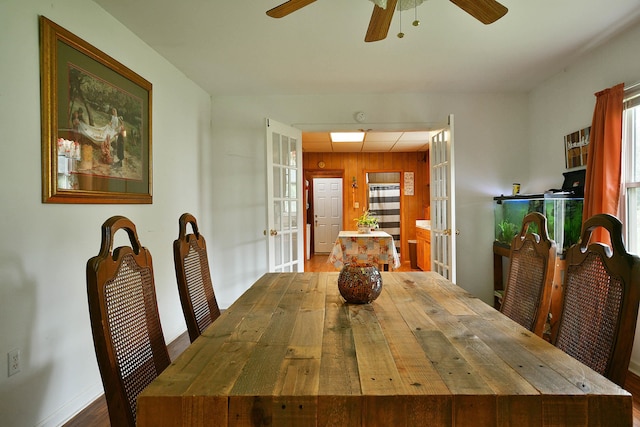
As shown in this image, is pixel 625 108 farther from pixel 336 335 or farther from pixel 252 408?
pixel 252 408

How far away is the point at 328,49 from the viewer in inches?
112

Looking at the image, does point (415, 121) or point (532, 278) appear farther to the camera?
point (415, 121)

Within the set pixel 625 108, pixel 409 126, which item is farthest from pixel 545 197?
pixel 409 126

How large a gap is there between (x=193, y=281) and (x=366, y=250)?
2.81m

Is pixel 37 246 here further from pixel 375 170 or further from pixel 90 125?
pixel 375 170

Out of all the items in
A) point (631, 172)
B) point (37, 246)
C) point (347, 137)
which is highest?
point (347, 137)

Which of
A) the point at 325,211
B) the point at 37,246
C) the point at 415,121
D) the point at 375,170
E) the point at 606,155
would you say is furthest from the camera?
the point at 325,211

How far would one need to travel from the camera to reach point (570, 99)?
10.6 ft

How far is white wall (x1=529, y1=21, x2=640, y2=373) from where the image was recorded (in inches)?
100

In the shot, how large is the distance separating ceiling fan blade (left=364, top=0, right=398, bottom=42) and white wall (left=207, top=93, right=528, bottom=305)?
6.49ft

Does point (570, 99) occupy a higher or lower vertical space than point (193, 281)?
higher

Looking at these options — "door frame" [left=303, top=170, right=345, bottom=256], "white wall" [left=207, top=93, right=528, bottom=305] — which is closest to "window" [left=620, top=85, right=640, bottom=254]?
"white wall" [left=207, top=93, right=528, bottom=305]

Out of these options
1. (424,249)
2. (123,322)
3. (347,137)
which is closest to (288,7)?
(123,322)

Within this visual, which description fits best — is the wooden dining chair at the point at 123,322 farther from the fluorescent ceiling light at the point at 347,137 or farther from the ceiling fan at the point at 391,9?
the fluorescent ceiling light at the point at 347,137
